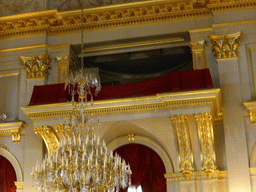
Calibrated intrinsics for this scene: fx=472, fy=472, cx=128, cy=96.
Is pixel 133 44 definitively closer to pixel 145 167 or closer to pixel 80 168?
pixel 145 167

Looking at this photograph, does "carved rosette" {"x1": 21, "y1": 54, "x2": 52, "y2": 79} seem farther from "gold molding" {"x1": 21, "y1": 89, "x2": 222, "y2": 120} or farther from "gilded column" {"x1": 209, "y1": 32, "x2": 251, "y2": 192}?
"gilded column" {"x1": 209, "y1": 32, "x2": 251, "y2": 192}

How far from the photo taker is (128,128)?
11.4 metres

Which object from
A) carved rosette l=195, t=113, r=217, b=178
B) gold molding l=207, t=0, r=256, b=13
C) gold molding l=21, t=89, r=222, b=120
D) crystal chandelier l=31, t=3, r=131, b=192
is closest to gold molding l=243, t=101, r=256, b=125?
gold molding l=21, t=89, r=222, b=120

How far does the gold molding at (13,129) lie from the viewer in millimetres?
11977

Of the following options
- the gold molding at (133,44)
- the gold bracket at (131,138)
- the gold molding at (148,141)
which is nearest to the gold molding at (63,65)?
the gold molding at (133,44)

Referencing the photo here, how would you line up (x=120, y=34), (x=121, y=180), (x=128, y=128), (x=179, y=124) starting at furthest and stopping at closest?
(x=120, y=34) < (x=128, y=128) < (x=179, y=124) < (x=121, y=180)

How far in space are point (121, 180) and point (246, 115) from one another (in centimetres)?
396

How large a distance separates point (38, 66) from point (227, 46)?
16.1 ft

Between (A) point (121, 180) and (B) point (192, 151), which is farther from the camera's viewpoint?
(B) point (192, 151)

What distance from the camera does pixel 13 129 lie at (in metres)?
12.0

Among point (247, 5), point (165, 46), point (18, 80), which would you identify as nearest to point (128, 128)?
point (165, 46)

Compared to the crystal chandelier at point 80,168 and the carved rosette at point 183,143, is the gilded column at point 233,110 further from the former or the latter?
the crystal chandelier at point 80,168

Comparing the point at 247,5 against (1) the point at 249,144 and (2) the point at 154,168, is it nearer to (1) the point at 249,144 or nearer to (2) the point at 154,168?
(1) the point at 249,144

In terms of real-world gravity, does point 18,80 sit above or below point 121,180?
above
